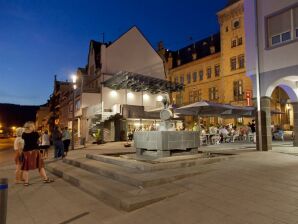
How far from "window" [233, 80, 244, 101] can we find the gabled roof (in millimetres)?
8023

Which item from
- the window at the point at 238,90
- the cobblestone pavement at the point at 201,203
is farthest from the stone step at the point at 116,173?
the window at the point at 238,90

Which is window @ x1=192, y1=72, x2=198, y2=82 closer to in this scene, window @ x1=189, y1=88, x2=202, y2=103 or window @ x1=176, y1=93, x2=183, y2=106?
window @ x1=189, y1=88, x2=202, y2=103

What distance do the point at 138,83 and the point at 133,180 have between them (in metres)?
23.5

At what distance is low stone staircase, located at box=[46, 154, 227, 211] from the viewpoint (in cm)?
627

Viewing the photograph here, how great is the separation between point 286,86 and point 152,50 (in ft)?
80.1

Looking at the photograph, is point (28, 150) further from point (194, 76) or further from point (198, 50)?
point (198, 50)

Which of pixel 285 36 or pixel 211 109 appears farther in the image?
pixel 211 109

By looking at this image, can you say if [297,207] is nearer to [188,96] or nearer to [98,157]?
[98,157]

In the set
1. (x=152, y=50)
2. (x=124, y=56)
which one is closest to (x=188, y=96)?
(x=152, y=50)

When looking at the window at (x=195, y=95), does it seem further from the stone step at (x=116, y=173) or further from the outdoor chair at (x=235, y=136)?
the stone step at (x=116, y=173)

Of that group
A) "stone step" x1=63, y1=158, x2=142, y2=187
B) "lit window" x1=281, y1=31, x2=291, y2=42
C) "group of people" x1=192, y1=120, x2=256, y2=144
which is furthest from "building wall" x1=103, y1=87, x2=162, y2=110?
"stone step" x1=63, y1=158, x2=142, y2=187

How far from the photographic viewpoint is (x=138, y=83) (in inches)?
1198

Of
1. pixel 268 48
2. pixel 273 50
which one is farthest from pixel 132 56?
pixel 273 50

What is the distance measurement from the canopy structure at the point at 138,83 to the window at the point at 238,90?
31.9 ft
